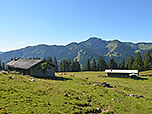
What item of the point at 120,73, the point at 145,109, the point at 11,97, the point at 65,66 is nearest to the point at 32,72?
the point at 11,97

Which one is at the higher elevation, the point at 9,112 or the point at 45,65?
the point at 45,65

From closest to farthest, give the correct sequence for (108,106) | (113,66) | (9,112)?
1. (9,112)
2. (108,106)
3. (113,66)

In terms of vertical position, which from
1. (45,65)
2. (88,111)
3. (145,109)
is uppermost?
(45,65)

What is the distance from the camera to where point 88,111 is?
15305 millimetres

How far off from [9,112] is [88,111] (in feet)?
27.8

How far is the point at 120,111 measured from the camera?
16969mm

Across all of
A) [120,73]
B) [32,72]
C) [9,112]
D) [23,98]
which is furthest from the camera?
[120,73]

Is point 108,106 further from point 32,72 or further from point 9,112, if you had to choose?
point 32,72

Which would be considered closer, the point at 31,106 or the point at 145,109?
the point at 31,106

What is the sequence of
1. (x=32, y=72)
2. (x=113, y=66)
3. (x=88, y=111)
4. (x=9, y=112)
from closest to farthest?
(x=9, y=112) < (x=88, y=111) < (x=32, y=72) < (x=113, y=66)

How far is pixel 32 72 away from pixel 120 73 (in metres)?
51.5

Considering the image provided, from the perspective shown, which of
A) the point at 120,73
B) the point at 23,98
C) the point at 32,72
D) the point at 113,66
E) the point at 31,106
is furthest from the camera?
the point at 113,66

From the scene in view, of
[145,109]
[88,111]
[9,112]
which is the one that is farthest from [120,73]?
[9,112]

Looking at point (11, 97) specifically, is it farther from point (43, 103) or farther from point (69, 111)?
point (69, 111)
